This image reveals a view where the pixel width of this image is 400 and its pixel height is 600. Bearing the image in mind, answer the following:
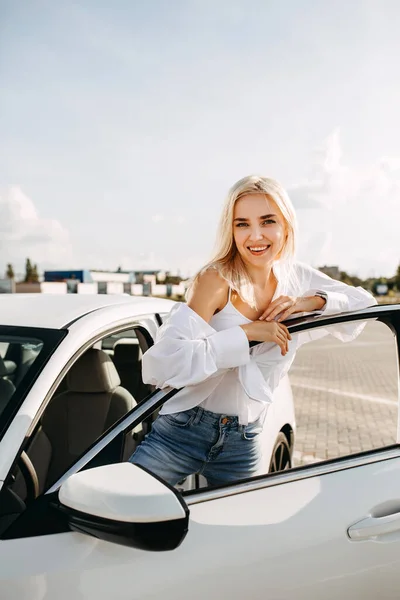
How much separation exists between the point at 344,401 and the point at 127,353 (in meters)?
4.47

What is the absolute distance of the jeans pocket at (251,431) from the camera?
6.34 feet

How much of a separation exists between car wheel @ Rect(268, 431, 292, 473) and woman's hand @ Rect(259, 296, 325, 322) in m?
1.15

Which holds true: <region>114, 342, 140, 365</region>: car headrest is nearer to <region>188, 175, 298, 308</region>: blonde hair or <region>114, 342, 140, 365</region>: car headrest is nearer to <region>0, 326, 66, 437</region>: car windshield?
<region>0, 326, 66, 437</region>: car windshield

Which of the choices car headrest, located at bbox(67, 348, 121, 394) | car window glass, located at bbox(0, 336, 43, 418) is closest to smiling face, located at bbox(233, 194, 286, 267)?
car window glass, located at bbox(0, 336, 43, 418)

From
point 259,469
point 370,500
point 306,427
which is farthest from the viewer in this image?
point 306,427

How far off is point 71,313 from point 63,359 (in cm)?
33

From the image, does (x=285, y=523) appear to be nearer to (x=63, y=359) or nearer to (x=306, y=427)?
(x=63, y=359)

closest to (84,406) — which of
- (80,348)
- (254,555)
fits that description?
(80,348)

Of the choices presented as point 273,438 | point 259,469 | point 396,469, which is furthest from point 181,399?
point 273,438

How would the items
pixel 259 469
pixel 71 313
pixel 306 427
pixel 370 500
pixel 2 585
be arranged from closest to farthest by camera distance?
pixel 2 585 < pixel 370 500 < pixel 259 469 < pixel 71 313 < pixel 306 427

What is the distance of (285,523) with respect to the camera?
1.51m

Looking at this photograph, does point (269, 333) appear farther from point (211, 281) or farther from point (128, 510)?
point (128, 510)

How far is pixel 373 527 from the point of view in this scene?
5.10 feet

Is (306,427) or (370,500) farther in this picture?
(306,427)
